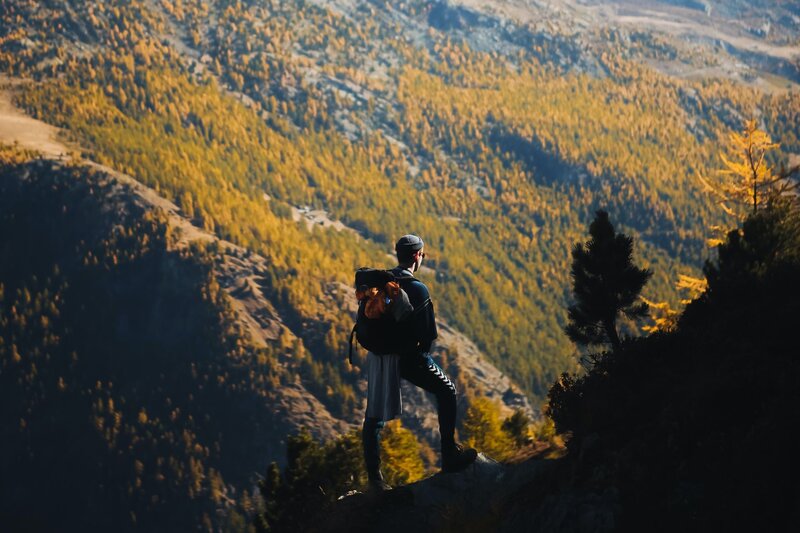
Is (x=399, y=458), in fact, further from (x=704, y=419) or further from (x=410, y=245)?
(x=704, y=419)

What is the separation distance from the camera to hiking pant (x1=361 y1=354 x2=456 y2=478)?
10.5 meters

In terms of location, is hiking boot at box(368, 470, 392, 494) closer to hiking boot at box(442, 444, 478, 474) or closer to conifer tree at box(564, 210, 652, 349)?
hiking boot at box(442, 444, 478, 474)

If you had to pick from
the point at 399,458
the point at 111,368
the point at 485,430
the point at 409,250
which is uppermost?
the point at 409,250

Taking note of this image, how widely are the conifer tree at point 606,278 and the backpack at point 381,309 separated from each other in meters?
14.3

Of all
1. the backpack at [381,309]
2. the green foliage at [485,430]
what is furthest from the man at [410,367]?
the green foliage at [485,430]

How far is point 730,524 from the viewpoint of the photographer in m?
6.65

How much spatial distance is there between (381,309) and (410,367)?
1.13 m

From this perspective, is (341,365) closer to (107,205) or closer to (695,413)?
(107,205)

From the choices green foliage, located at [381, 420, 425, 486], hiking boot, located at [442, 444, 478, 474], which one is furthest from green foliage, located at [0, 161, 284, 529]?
hiking boot, located at [442, 444, 478, 474]

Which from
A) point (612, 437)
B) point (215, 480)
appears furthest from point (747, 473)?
point (215, 480)

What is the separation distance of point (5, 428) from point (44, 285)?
36598mm

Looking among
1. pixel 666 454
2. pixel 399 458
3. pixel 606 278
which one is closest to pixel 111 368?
pixel 399 458

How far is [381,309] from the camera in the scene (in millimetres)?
9867

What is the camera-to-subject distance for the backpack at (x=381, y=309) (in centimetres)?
990
